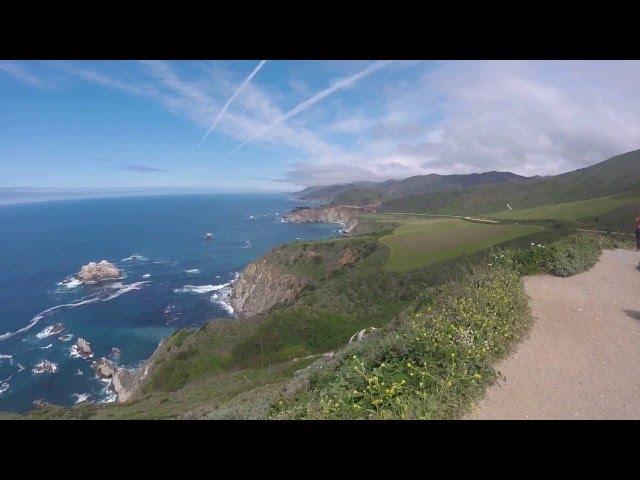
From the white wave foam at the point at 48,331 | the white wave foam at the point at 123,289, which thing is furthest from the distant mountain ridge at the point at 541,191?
the white wave foam at the point at 48,331

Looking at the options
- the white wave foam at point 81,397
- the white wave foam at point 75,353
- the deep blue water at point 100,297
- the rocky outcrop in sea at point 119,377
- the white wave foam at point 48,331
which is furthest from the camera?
the white wave foam at point 48,331

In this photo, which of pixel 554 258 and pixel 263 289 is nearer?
pixel 554 258

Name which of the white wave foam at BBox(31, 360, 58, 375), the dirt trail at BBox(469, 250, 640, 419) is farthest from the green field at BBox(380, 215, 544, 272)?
the white wave foam at BBox(31, 360, 58, 375)

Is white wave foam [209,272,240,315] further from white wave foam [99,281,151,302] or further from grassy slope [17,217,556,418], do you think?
grassy slope [17,217,556,418]

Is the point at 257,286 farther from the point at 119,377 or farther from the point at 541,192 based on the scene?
the point at 541,192

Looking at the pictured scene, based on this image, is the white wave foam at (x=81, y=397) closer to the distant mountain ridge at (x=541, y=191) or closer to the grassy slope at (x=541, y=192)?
the grassy slope at (x=541, y=192)

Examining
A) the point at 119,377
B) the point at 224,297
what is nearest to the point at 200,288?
the point at 224,297
